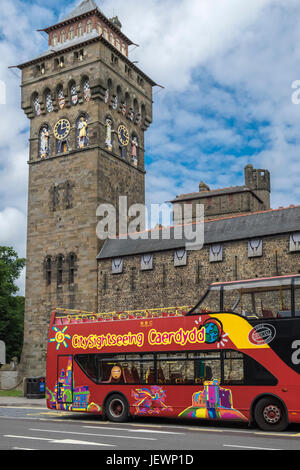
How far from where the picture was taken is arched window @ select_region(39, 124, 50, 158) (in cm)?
3928

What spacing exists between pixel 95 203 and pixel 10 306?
70.4 ft

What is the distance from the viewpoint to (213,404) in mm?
14711

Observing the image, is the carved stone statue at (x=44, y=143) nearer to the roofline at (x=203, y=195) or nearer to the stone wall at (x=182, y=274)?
the stone wall at (x=182, y=274)

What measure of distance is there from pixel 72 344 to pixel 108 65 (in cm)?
2557

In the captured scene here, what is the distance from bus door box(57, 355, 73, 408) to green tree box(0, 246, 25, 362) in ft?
101

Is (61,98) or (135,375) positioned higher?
(61,98)

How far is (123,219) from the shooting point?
3850 centimetres

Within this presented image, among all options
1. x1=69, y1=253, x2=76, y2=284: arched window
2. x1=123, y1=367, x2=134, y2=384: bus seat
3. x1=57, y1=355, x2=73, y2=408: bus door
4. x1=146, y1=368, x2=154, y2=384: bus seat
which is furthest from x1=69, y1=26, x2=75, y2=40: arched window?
x1=146, y1=368, x2=154, y2=384: bus seat

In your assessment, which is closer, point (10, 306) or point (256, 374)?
point (256, 374)

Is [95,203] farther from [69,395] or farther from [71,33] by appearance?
[69,395]

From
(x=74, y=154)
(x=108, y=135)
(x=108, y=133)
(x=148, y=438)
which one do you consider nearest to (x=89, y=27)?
(x=108, y=133)

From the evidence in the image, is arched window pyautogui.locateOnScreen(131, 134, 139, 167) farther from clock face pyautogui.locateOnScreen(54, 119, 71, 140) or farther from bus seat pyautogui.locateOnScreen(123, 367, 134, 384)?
bus seat pyautogui.locateOnScreen(123, 367, 134, 384)

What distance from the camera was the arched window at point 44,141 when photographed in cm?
3928
